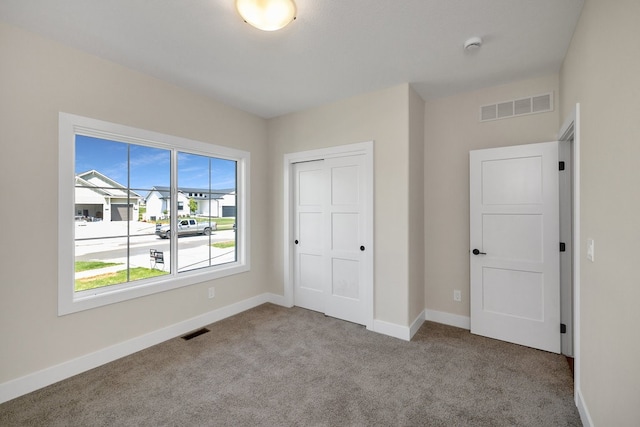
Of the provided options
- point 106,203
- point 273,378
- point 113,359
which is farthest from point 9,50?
point 273,378

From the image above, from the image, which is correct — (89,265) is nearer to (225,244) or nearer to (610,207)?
(225,244)

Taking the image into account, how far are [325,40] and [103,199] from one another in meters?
2.55

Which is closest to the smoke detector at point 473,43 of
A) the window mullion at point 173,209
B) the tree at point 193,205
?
the window mullion at point 173,209

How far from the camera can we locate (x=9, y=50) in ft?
6.79

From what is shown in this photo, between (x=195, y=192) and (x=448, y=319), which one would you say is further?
(x=195, y=192)

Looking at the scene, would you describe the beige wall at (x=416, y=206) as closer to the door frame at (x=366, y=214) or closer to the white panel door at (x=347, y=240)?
the door frame at (x=366, y=214)

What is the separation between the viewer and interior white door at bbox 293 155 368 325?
3.45 m

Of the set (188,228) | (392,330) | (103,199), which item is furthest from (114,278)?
(392,330)

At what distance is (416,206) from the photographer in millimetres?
3305

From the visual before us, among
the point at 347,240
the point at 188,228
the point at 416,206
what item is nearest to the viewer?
the point at 416,206

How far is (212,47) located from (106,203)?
5.93 ft

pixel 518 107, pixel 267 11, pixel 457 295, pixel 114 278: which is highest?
pixel 267 11

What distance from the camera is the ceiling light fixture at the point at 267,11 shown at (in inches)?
68.4

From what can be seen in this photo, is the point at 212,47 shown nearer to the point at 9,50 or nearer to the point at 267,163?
the point at 9,50
